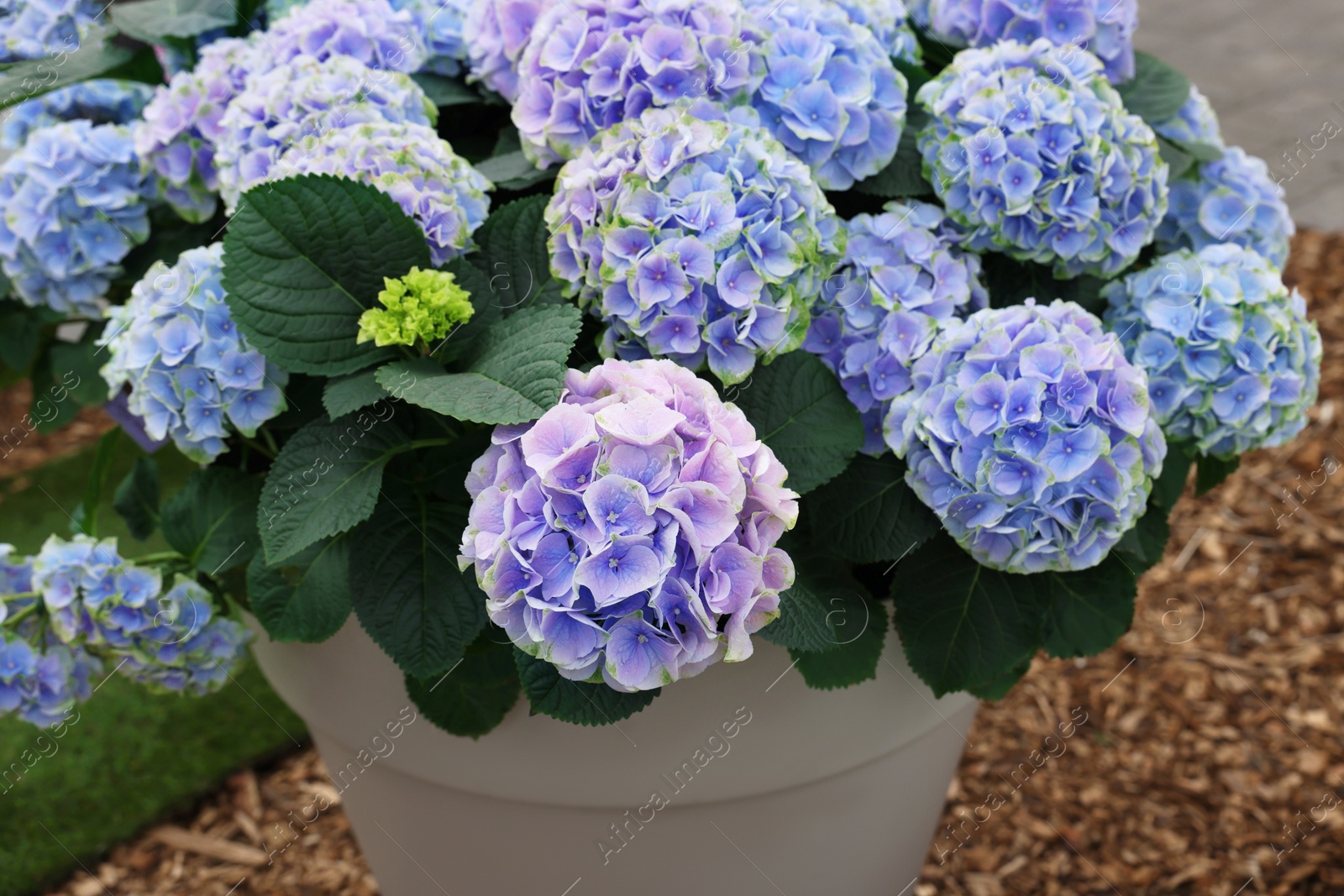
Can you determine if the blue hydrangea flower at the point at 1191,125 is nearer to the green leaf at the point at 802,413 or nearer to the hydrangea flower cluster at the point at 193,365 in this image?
the green leaf at the point at 802,413

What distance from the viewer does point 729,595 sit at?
87 cm

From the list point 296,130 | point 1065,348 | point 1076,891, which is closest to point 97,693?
point 296,130

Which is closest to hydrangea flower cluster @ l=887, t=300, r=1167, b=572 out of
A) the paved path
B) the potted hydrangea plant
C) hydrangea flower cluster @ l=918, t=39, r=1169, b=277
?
the potted hydrangea plant

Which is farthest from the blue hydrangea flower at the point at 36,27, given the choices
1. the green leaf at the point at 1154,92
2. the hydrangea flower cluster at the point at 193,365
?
the green leaf at the point at 1154,92

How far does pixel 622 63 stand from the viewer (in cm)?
120

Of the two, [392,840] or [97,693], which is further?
[97,693]

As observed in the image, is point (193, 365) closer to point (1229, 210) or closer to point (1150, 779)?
point (1229, 210)

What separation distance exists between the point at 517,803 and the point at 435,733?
14cm

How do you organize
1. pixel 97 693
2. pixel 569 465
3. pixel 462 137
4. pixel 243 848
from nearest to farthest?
pixel 569 465
pixel 462 137
pixel 243 848
pixel 97 693

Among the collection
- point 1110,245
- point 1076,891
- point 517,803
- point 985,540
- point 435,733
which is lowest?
point 1076,891

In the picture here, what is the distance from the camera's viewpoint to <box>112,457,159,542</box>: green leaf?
1.52 metres

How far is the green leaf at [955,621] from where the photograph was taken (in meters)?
1.26

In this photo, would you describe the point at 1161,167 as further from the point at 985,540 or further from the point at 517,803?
the point at 517,803

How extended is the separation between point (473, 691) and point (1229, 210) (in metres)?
1.09
